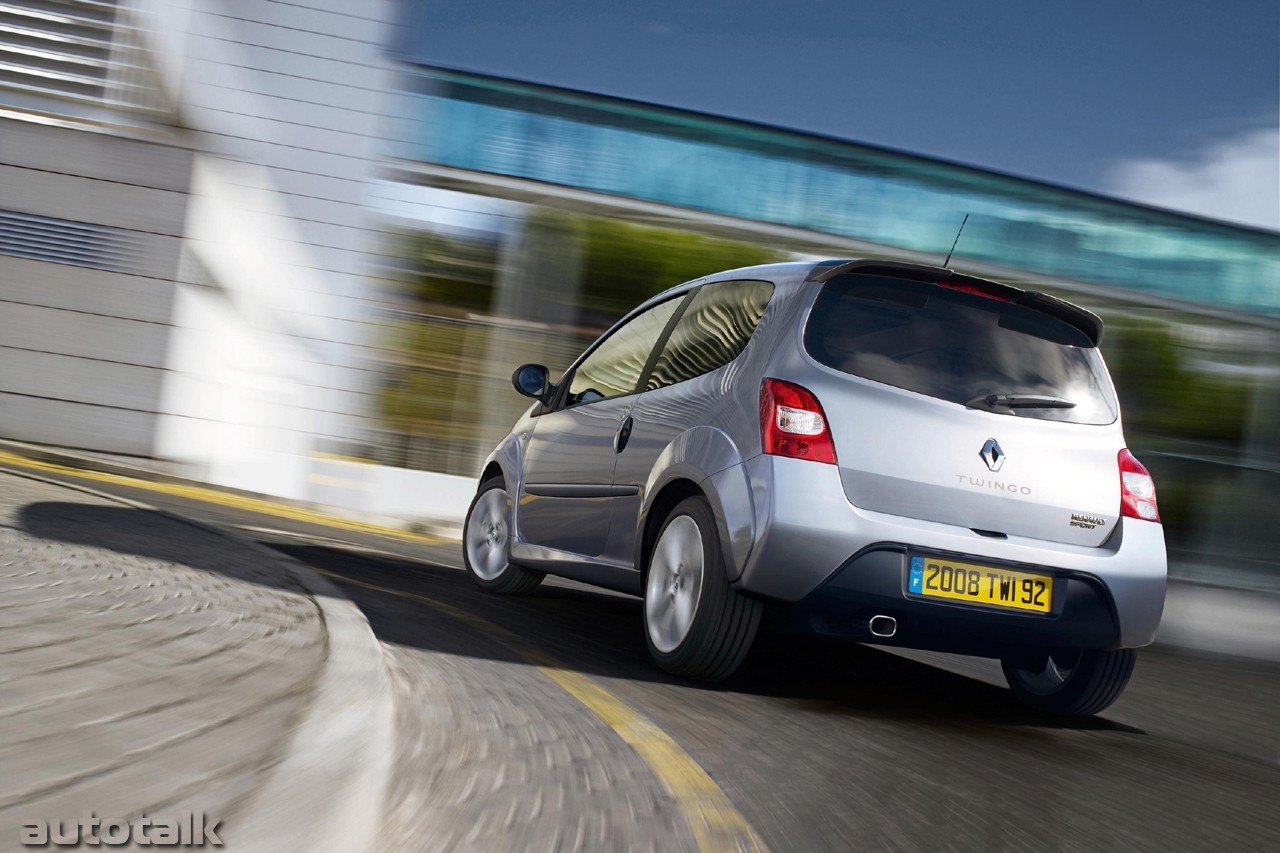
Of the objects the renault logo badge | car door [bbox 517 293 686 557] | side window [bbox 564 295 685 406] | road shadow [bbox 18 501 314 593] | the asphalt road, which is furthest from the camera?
side window [bbox 564 295 685 406]

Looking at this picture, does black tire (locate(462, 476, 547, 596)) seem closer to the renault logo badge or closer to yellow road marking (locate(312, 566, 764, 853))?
yellow road marking (locate(312, 566, 764, 853))

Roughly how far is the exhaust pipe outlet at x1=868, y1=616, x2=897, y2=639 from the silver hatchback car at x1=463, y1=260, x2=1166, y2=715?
1 cm

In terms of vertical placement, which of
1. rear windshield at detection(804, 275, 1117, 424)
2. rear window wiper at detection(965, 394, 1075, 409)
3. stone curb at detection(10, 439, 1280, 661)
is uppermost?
rear windshield at detection(804, 275, 1117, 424)

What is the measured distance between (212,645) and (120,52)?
15.4 meters

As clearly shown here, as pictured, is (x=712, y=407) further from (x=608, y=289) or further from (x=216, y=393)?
(x=216, y=393)

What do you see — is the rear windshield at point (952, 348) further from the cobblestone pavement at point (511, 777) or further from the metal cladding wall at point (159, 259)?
the metal cladding wall at point (159, 259)

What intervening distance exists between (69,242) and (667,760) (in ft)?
49.9

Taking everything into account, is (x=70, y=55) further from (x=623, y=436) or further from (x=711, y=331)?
(x=711, y=331)

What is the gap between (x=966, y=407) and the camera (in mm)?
4645

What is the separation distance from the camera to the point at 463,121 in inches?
656

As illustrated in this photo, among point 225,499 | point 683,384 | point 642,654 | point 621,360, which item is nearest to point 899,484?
point 683,384

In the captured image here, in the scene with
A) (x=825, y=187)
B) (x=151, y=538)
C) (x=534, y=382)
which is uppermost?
(x=825, y=187)

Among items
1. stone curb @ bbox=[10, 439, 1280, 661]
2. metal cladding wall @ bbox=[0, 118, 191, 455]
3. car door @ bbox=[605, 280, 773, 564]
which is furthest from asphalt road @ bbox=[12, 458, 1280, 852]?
metal cladding wall @ bbox=[0, 118, 191, 455]

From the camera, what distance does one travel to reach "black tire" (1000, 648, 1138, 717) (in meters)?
5.14
